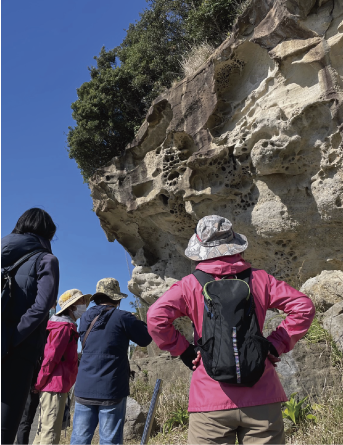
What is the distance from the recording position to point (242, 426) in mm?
2135

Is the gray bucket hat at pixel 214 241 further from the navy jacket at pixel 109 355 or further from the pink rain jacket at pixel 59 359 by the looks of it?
the pink rain jacket at pixel 59 359

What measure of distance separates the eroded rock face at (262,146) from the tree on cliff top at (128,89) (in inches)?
126

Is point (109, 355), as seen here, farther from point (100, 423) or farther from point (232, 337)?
point (232, 337)

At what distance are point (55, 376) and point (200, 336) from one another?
2285 millimetres

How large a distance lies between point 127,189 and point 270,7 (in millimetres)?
5380

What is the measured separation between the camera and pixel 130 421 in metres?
5.86

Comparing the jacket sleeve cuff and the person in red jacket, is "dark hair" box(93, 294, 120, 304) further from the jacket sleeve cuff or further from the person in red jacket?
the jacket sleeve cuff

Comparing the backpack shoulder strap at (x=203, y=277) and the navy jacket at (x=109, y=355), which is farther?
the navy jacket at (x=109, y=355)

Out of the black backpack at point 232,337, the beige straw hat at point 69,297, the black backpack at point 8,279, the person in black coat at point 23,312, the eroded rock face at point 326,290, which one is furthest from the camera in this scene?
the eroded rock face at point 326,290

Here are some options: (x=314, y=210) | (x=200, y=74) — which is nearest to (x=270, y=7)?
(x=200, y=74)

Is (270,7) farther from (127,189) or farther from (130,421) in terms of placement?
(130,421)

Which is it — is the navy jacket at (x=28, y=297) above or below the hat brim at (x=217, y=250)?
above

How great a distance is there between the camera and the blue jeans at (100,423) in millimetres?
3250

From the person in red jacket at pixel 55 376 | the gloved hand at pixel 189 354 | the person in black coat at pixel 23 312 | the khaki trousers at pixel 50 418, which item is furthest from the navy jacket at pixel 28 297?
the khaki trousers at pixel 50 418
